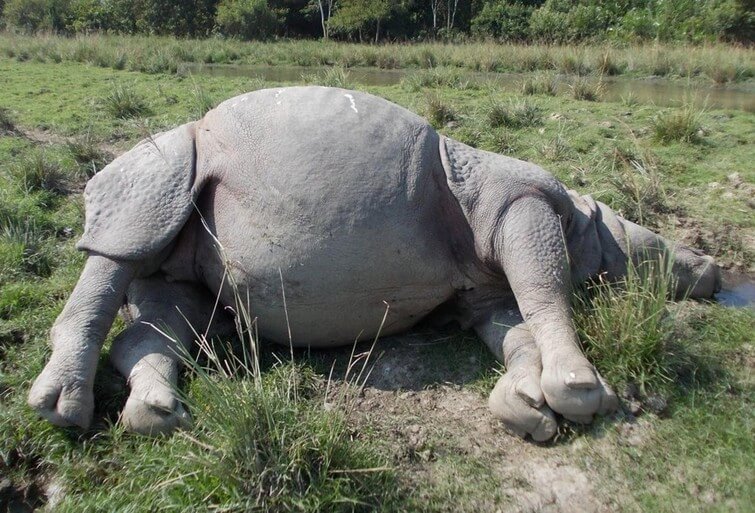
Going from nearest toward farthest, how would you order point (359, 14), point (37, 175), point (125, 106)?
point (37, 175) < point (125, 106) < point (359, 14)

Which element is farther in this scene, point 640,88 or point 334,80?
point 640,88

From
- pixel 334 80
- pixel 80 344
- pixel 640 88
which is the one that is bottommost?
pixel 80 344

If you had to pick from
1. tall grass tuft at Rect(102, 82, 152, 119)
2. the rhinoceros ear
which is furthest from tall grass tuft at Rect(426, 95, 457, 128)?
the rhinoceros ear

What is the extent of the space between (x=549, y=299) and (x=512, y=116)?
15.7 ft

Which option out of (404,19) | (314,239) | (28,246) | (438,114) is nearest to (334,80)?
(438,114)

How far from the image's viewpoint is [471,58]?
56.3ft

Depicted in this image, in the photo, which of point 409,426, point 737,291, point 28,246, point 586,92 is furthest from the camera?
point 586,92

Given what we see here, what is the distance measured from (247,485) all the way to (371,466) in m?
0.50

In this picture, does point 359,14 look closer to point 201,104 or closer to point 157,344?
point 201,104

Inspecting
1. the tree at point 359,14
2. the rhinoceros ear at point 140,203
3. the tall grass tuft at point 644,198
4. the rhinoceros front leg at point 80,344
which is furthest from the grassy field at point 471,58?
the tree at point 359,14

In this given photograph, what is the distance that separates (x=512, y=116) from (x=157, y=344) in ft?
17.6

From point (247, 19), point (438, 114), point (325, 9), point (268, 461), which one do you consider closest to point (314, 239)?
point (268, 461)

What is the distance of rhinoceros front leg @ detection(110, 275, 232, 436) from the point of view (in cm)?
275

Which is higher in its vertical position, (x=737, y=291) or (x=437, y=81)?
(x=437, y=81)
